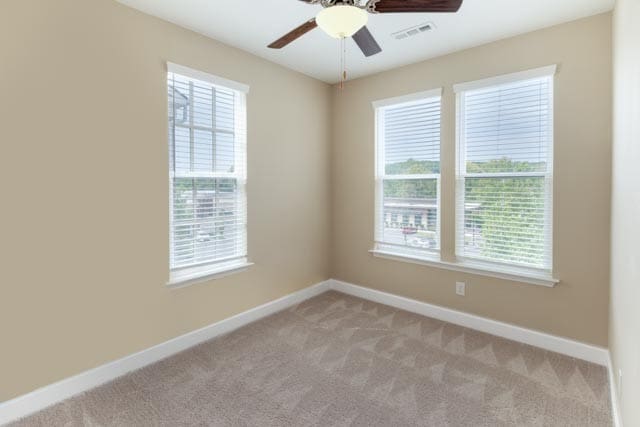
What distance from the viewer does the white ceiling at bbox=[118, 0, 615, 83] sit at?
8.00 ft

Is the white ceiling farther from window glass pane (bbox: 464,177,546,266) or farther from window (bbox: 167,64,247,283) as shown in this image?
window glass pane (bbox: 464,177,546,266)

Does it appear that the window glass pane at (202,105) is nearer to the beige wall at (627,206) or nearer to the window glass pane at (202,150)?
the window glass pane at (202,150)

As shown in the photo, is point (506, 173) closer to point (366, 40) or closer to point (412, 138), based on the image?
point (412, 138)

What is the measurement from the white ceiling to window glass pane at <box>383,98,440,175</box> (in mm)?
529

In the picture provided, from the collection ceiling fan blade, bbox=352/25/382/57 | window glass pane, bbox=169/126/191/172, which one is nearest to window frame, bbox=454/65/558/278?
ceiling fan blade, bbox=352/25/382/57

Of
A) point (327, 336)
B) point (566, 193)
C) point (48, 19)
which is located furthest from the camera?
point (327, 336)

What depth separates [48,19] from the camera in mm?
2088

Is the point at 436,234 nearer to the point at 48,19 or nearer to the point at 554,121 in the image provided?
the point at 554,121

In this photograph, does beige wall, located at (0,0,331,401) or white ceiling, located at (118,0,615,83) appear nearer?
beige wall, located at (0,0,331,401)

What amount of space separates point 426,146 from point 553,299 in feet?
5.92

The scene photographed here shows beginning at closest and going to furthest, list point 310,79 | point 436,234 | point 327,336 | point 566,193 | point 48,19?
1. point 48,19
2. point 566,193
3. point 327,336
4. point 436,234
5. point 310,79

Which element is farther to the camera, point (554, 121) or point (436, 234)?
point (436, 234)

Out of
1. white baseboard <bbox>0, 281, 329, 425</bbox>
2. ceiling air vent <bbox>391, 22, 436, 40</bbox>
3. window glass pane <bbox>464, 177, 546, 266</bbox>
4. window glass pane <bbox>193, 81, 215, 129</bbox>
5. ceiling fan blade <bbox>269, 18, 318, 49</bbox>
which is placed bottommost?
white baseboard <bbox>0, 281, 329, 425</bbox>

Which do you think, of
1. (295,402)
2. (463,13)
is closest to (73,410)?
(295,402)
